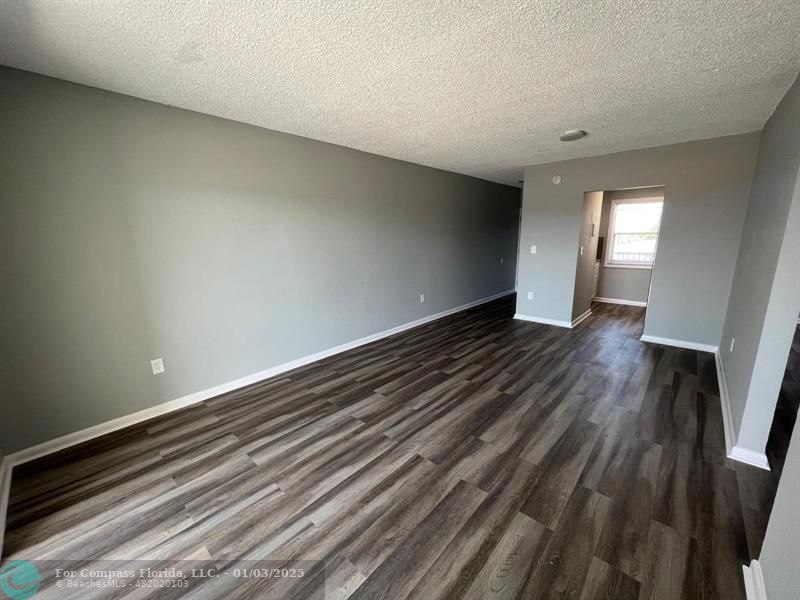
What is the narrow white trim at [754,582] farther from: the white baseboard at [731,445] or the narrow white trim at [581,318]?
the narrow white trim at [581,318]

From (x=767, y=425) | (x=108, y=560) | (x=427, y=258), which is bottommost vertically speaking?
(x=108, y=560)

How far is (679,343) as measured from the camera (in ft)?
13.0

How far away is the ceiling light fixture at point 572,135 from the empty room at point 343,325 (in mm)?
47

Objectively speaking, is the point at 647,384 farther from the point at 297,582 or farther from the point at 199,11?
the point at 199,11

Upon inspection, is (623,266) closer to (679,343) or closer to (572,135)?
(679,343)

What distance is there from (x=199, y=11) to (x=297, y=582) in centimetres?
266

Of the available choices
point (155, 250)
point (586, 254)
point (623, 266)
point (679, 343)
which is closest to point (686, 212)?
point (586, 254)

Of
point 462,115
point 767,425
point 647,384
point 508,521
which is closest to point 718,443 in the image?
point 767,425

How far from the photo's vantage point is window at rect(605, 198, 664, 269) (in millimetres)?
5887

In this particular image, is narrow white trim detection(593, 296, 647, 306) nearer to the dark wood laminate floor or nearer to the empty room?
the empty room

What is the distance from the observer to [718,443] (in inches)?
86.3

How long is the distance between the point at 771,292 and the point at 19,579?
4.16 metres

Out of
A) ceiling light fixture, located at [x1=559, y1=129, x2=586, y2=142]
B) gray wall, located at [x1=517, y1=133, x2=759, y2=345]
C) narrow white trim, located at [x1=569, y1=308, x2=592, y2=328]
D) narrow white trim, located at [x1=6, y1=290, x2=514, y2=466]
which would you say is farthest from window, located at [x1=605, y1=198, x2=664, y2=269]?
narrow white trim, located at [x1=6, y1=290, x2=514, y2=466]

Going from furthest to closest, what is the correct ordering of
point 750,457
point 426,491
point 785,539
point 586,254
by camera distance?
point 586,254 < point 750,457 < point 426,491 < point 785,539
